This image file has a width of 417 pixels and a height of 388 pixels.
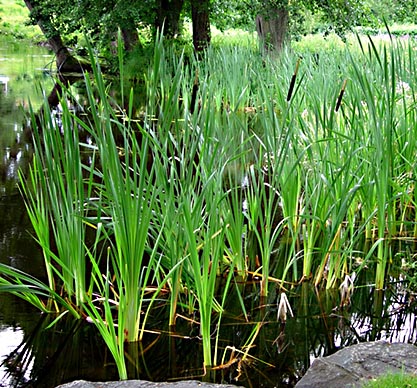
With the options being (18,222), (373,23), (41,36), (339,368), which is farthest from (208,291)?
(41,36)

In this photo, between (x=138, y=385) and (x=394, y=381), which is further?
(x=138, y=385)

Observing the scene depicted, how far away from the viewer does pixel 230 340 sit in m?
2.80

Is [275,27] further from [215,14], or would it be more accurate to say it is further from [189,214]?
[189,214]

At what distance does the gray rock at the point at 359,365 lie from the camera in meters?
2.14

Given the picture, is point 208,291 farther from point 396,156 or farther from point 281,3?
point 281,3

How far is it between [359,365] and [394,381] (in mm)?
294

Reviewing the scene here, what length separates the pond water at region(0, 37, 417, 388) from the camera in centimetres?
255

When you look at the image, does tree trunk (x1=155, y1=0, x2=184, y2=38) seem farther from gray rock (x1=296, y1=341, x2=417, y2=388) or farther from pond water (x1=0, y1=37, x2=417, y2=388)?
gray rock (x1=296, y1=341, x2=417, y2=388)

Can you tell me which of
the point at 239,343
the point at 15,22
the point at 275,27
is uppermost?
the point at 15,22

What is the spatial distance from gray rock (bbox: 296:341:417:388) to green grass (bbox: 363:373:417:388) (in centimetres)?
10

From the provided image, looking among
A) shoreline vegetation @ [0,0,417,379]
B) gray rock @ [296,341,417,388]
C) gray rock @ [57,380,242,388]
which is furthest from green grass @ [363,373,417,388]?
shoreline vegetation @ [0,0,417,379]

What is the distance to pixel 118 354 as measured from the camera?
241 cm

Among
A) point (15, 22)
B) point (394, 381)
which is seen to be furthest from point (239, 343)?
point (15, 22)

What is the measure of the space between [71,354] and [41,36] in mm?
23788
